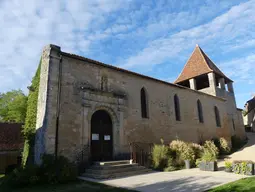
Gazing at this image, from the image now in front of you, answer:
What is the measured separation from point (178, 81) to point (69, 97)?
15463mm

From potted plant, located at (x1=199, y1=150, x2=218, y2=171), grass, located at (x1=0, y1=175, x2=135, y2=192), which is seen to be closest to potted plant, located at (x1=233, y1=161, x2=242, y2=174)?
potted plant, located at (x1=199, y1=150, x2=218, y2=171)

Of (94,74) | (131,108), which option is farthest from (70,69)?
(131,108)

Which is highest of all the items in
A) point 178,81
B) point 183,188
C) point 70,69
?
point 178,81

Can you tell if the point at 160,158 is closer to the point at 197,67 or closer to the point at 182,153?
the point at 182,153

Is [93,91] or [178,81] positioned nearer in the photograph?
[93,91]

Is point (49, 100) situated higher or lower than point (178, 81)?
lower

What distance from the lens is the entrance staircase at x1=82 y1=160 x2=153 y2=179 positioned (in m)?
8.05

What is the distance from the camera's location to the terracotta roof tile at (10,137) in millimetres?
15867

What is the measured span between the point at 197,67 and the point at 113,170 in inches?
687

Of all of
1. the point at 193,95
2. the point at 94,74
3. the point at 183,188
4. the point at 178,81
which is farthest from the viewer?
the point at 178,81

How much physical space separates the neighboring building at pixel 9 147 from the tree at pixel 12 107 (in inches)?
316

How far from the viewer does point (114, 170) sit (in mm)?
8422

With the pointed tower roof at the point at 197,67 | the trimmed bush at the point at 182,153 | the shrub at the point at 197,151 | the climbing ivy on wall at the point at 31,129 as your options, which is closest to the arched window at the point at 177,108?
the shrub at the point at 197,151

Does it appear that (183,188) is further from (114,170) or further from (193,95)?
(193,95)
